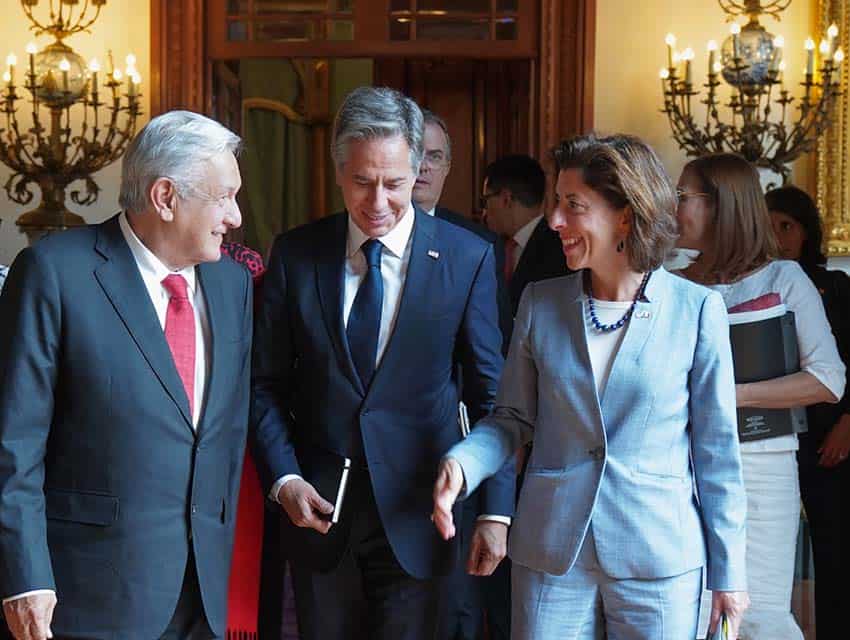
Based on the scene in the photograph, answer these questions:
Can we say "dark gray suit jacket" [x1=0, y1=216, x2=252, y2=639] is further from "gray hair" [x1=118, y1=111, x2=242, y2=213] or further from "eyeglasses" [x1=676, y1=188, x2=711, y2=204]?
"eyeglasses" [x1=676, y1=188, x2=711, y2=204]

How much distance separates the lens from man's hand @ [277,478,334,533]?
2738 mm

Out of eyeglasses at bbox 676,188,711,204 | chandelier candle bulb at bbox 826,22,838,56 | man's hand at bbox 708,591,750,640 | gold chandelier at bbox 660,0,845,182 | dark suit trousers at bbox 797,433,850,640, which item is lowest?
dark suit trousers at bbox 797,433,850,640

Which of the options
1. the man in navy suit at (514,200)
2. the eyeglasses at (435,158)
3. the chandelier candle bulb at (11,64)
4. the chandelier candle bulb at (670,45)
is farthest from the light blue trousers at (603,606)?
the chandelier candle bulb at (11,64)

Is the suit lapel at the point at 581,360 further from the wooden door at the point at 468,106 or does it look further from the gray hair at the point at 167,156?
the wooden door at the point at 468,106

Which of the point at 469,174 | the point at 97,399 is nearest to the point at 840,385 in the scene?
the point at 97,399

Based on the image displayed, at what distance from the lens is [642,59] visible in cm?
609

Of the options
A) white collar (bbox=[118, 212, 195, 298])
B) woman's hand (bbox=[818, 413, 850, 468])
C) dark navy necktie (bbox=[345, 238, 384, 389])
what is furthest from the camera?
woman's hand (bbox=[818, 413, 850, 468])

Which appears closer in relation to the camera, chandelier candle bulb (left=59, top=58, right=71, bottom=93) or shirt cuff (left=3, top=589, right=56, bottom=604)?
shirt cuff (left=3, top=589, right=56, bottom=604)

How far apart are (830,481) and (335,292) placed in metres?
Answer: 2.38

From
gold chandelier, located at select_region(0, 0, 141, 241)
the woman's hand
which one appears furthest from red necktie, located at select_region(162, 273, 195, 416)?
gold chandelier, located at select_region(0, 0, 141, 241)

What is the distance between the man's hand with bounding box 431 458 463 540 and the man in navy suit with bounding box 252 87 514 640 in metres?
0.25

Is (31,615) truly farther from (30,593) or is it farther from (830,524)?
(830,524)

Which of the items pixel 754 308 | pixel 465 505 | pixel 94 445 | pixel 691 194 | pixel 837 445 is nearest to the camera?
pixel 94 445

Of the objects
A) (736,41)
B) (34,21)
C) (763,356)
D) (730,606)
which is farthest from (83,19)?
(730,606)
